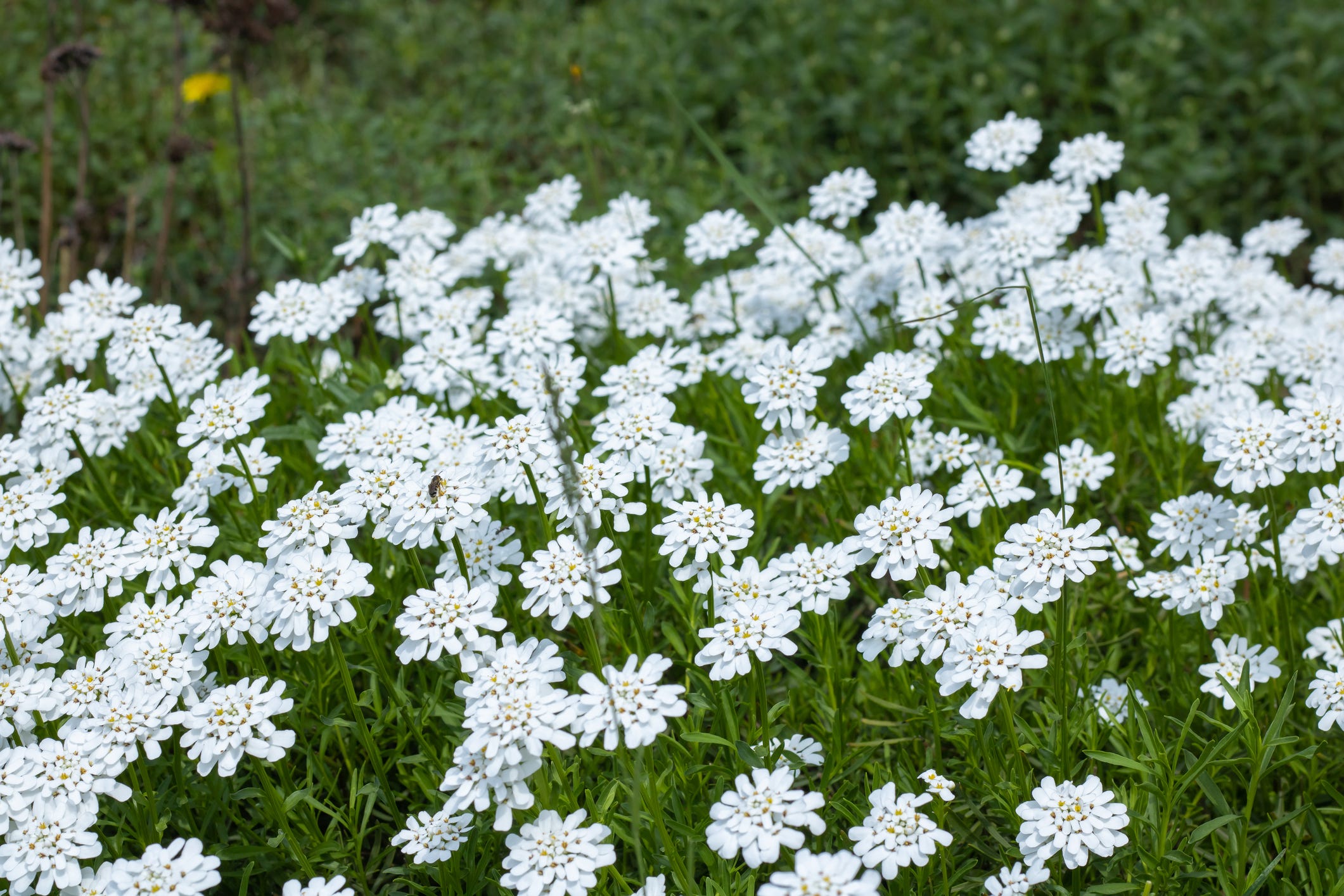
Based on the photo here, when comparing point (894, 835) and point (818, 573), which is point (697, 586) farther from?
point (894, 835)

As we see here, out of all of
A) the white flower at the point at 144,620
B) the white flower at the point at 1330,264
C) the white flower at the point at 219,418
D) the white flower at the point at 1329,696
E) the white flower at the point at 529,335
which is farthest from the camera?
the white flower at the point at 1330,264

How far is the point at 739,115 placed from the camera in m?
7.83

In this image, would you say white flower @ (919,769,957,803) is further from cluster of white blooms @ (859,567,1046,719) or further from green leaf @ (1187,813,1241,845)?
green leaf @ (1187,813,1241,845)

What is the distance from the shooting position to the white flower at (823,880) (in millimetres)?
2359

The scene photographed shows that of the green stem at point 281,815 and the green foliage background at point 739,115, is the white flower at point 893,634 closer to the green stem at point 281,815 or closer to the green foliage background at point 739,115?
the green stem at point 281,815

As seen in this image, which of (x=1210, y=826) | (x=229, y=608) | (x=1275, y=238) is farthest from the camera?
(x=1275, y=238)

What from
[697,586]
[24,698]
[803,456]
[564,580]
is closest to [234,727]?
[24,698]

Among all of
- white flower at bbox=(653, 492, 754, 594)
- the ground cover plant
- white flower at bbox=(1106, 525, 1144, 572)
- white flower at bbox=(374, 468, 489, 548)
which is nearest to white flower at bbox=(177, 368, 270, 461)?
the ground cover plant

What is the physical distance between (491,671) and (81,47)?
13.6 feet

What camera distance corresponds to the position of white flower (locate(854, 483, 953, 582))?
293cm

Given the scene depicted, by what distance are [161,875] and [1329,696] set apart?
9.74 ft

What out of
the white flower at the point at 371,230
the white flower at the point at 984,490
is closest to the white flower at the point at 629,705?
the white flower at the point at 984,490

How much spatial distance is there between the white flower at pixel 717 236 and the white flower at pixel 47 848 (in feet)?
9.39

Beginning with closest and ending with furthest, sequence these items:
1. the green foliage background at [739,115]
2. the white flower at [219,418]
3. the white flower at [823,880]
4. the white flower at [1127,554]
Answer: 1. the white flower at [823,880]
2. the white flower at [219,418]
3. the white flower at [1127,554]
4. the green foliage background at [739,115]
